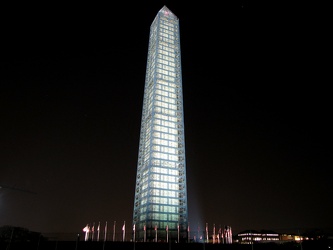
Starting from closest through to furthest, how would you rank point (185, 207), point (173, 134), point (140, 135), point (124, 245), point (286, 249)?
1. point (286, 249)
2. point (124, 245)
3. point (185, 207)
4. point (173, 134)
5. point (140, 135)

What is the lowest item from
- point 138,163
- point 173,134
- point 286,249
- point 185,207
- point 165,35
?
point 286,249

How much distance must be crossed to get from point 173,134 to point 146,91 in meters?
28.7

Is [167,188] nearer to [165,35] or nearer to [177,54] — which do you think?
[177,54]

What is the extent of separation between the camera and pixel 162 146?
440 ft

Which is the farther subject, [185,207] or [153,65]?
[153,65]

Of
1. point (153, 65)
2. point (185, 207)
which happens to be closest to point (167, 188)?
point (185, 207)

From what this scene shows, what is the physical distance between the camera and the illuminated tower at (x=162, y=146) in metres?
122

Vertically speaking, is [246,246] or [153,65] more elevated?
[153,65]

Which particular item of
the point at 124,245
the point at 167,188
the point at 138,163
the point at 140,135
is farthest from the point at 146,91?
the point at 124,245

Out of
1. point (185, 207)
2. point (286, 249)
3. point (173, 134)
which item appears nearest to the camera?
point (286, 249)

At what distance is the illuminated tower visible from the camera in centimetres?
12188

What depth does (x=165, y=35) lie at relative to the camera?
6196 inches

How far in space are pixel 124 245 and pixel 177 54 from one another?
395 feet

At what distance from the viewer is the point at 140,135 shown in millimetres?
148875
